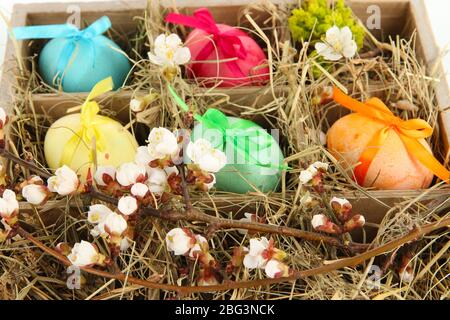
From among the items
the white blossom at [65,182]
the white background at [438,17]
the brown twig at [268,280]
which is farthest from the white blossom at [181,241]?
the white background at [438,17]

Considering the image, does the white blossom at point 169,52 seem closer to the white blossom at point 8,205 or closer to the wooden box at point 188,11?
the wooden box at point 188,11

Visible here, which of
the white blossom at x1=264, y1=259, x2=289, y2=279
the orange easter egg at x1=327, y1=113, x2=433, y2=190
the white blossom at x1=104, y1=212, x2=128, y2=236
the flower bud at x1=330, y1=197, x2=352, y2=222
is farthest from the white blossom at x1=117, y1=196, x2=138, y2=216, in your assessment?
the orange easter egg at x1=327, y1=113, x2=433, y2=190

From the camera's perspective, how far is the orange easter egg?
1342mm

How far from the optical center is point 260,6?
1.59 meters

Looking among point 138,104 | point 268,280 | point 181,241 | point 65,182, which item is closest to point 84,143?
point 138,104

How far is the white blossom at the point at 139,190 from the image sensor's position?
1.10m

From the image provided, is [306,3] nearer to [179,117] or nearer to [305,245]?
[179,117]

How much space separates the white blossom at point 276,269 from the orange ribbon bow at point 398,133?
0.36m

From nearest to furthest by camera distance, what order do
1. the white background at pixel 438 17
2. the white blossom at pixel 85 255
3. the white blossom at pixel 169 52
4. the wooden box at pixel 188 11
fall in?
the white blossom at pixel 85 255 → the white blossom at pixel 169 52 → the wooden box at pixel 188 11 → the white background at pixel 438 17

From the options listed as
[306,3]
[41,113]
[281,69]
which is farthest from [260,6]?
[41,113]

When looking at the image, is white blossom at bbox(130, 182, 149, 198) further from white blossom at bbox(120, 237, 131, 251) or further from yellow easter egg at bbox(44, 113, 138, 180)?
yellow easter egg at bbox(44, 113, 138, 180)

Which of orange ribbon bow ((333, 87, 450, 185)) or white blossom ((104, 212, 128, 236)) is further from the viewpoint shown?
orange ribbon bow ((333, 87, 450, 185))

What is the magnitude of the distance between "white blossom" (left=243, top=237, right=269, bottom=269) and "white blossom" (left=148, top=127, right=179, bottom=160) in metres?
0.18

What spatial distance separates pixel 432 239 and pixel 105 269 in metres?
0.58
